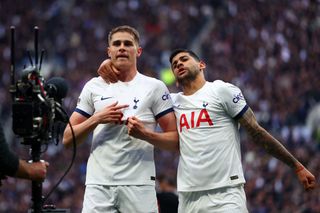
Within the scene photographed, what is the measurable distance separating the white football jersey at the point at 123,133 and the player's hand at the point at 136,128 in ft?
0.65

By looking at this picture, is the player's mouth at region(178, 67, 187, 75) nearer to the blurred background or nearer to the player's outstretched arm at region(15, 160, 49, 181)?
the player's outstretched arm at region(15, 160, 49, 181)

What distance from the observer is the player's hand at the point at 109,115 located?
7512mm

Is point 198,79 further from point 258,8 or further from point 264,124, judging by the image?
point 258,8

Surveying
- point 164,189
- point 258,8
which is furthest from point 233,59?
point 164,189

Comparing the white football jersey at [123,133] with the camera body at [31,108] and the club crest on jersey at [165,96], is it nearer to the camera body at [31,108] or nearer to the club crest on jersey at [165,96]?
the club crest on jersey at [165,96]

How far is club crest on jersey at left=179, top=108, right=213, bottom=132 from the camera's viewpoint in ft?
25.6

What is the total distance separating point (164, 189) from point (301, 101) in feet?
23.1

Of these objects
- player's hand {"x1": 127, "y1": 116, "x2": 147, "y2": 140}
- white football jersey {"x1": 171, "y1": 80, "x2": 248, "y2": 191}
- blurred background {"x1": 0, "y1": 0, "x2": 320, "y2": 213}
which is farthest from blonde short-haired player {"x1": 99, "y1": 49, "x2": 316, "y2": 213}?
blurred background {"x1": 0, "y1": 0, "x2": 320, "y2": 213}

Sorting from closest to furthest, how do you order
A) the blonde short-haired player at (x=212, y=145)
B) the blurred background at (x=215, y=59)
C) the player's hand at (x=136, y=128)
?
the player's hand at (x=136, y=128), the blonde short-haired player at (x=212, y=145), the blurred background at (x=215, y=59)

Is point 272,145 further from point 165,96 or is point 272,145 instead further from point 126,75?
point 126,75

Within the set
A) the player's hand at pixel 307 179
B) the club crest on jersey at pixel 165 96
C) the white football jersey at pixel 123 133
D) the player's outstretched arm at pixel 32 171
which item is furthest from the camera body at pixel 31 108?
the player's hand at pixel 307 179

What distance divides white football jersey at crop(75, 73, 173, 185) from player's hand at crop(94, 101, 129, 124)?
127mm

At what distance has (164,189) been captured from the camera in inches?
401

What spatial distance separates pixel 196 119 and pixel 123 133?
62 centimetres
